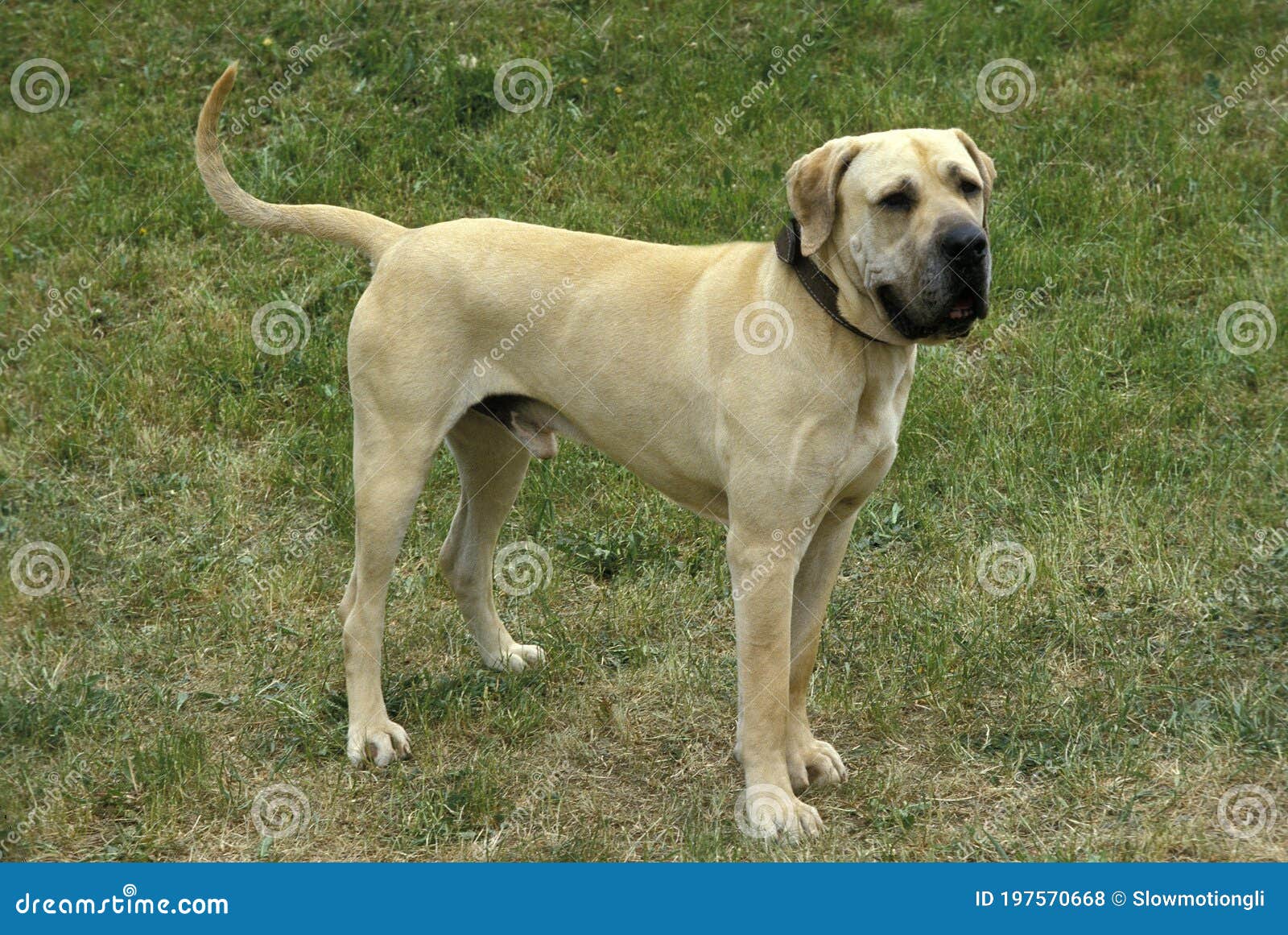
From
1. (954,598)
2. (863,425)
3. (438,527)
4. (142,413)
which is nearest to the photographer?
(863,425)

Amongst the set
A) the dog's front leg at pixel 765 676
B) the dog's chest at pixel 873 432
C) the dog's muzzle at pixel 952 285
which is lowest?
the dog's front leg at pixel 765 676

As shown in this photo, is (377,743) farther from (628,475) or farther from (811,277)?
(811,277)

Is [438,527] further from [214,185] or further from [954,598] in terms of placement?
[954,598]

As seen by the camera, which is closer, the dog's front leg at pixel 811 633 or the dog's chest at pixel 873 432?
the dog's chest at pixel 873 432

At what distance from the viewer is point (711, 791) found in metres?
4.26

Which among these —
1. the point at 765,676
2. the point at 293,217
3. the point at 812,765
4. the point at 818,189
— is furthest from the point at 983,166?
the point at 293,217

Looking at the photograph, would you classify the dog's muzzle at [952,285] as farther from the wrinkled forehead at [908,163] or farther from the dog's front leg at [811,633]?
the dog's front leg at [811,633]

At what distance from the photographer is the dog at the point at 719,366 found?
Result: 3.75 m

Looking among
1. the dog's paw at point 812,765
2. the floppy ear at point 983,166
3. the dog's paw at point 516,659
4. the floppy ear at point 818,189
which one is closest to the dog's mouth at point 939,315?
the floppy ear at point 818,189

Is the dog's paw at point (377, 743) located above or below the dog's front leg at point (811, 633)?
below

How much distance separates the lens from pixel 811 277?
384 centimetres

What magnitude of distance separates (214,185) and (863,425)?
88.7 inches

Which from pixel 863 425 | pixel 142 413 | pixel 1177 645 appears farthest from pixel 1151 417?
pixel 142 413

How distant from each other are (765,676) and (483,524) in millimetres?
1350
